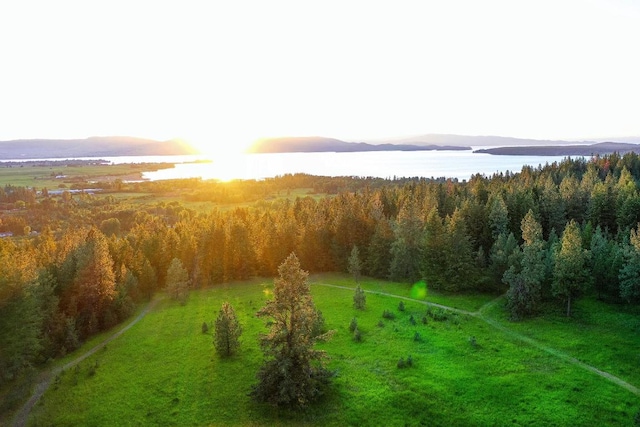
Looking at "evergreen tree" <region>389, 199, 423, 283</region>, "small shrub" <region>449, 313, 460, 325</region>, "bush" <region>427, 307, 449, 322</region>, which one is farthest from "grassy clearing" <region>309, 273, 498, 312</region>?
"bush" <region>427, 307, 449, 322</region>

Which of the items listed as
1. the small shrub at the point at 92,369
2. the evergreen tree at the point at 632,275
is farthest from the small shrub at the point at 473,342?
the small shrub at the point at 92,369

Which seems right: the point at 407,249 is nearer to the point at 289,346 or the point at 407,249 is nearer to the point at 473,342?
the point at 473,342

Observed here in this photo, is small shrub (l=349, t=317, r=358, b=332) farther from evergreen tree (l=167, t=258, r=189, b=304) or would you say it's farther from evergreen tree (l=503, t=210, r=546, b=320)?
evergreen tree (l=167, t=258, r=189, b=304)

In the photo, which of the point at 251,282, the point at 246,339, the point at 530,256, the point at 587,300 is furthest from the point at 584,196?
the point at 246,339

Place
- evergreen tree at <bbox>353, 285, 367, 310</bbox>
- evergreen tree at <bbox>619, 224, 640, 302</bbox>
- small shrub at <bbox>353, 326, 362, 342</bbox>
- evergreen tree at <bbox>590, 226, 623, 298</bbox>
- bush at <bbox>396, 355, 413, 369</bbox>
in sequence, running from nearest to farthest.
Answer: bush at <bbox>396, 355, 413, 369</bbox>, small shrub at <bbox>353, 326, 362, 342</bbox>, evergreen tree at <bbox>619, 224, 640, 302</bbox>, evergreen tree at <bbox>590, 226, 623, 298</bbox>, evergreen tree at <bbox>353, 285, 367, 310</bbox>

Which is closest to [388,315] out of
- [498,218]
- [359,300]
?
[359,300]

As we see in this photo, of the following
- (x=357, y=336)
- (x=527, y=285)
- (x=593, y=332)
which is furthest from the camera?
(x=527, y=285)

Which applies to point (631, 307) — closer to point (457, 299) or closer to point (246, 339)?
point (457, 299)
